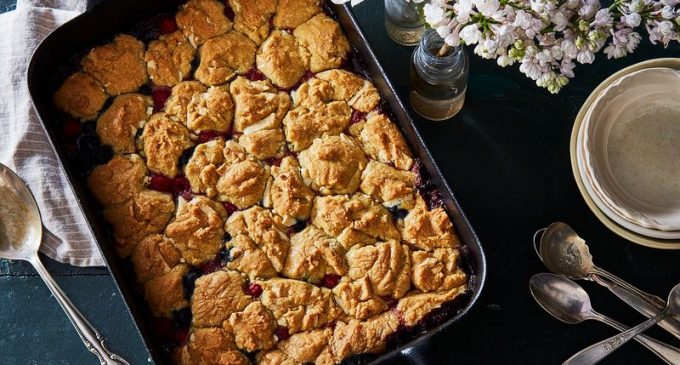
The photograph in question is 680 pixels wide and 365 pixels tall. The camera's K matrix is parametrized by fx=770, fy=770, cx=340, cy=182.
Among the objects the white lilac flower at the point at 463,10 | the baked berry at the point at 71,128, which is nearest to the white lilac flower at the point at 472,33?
the white lilac flower at the point at 463,10

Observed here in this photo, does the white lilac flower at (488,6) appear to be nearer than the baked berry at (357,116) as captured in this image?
Yes

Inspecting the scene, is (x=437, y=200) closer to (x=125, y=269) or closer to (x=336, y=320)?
(x=336, y=320)

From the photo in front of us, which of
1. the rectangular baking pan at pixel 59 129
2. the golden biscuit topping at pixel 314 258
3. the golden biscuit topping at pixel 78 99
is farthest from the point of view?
the golden biscuit topping at pixel 78 99

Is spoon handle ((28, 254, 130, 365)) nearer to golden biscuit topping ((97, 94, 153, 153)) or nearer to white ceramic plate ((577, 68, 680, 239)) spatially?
golden biscuit topping ((97, 94, 153, 153))

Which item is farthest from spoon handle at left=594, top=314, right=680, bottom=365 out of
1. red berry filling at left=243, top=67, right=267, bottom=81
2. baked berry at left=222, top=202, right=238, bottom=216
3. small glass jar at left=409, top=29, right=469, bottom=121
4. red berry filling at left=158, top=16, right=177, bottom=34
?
red berry filling at left=158, top=16, right=177, bottom=34

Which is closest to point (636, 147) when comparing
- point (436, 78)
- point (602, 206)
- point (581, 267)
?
point (602, 206)

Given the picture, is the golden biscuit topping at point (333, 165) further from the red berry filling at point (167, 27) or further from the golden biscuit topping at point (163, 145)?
the red berry filling at point (167, 27)

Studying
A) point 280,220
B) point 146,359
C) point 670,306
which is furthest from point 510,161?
point 146,359
